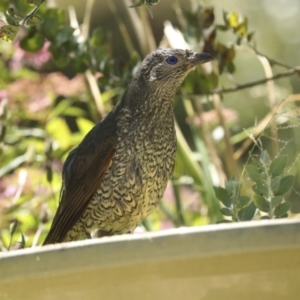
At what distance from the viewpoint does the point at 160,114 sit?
3.00 metres

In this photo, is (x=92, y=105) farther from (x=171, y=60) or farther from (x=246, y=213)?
(x=246, y=213)

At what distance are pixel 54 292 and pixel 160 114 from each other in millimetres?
1840

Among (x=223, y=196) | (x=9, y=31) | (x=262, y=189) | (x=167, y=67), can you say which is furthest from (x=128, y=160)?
(x=9, y=31)

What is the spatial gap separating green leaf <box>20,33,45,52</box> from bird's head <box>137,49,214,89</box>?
0.45m

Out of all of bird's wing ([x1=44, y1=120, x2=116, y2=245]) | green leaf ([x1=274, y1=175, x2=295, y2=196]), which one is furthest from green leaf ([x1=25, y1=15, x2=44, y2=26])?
Answer: bird's wing ([x1=44, y1=120, x2=116, y2=245])

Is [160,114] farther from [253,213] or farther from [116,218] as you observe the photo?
[253,213]

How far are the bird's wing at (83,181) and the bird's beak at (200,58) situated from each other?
16.6 inches

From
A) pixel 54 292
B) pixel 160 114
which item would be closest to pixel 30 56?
pixel 160 114

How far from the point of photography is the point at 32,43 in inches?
117

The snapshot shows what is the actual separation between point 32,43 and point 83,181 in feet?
2.02

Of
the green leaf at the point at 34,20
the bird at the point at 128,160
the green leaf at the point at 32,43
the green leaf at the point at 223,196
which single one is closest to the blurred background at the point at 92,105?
the green leaf at the point at 32,43

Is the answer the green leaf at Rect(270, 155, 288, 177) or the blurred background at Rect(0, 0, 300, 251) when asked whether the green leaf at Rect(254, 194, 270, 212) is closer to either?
the green leaf at Rect(270, 155, 288, 177)

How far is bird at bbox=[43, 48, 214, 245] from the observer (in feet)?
9.36

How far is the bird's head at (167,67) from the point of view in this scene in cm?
296
